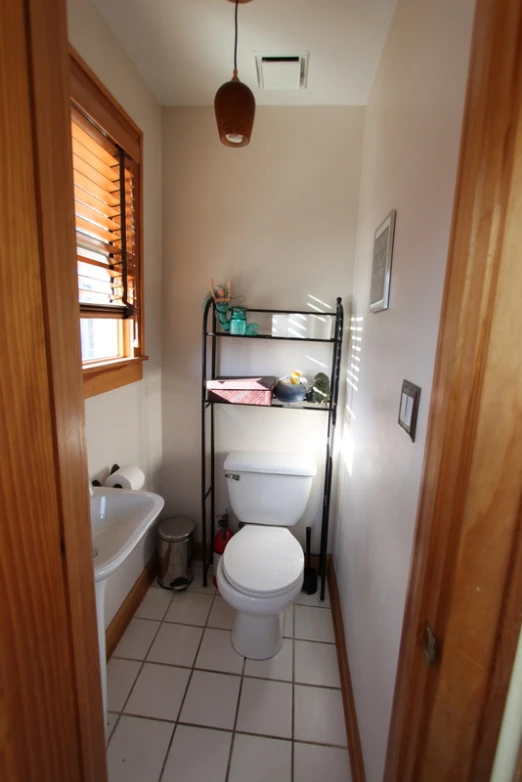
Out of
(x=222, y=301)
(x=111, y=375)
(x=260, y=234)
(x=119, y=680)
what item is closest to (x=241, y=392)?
(x=222, y=301)

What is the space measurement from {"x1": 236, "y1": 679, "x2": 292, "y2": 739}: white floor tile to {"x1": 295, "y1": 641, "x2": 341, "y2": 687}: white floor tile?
0.29ft

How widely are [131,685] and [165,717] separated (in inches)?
7.9

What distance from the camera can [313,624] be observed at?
67.4 inches

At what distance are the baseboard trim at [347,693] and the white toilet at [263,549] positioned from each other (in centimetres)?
27

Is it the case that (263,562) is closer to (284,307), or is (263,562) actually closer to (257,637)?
(257,637)

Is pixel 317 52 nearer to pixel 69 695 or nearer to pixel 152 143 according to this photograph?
pixel 152 143

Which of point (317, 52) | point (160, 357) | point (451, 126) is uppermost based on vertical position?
point (317, 52)

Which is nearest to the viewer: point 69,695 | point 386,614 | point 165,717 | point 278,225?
point 69,695

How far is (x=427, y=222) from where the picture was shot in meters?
0.78

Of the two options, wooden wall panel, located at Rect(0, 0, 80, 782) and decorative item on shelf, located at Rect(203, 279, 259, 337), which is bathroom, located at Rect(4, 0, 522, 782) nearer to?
wooden wall panel, located at Rect(0, 0, 80, 782)

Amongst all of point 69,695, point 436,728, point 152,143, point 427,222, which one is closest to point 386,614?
point 436,728

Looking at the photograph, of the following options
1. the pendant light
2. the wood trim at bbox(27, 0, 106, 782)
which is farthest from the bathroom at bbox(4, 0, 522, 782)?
the pendant light

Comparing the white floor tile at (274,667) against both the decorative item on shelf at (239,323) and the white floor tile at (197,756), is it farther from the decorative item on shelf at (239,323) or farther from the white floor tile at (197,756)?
the decorative item on shelf at (239,323)

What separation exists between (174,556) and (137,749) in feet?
2.44
